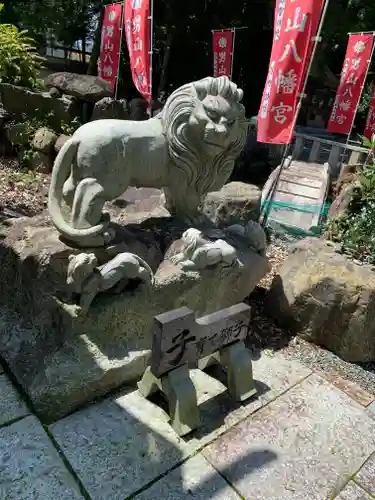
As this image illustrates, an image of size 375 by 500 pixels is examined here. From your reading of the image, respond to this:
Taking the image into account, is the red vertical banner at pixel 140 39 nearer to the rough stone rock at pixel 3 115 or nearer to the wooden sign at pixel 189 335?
the rough stone rock at pixel 3 115

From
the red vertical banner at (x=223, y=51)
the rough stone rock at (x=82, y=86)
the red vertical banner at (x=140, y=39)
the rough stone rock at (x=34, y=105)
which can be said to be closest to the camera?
the red vertical banner at (x=140, y=39)

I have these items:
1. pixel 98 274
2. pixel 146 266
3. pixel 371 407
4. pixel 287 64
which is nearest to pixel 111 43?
pixel 287 64

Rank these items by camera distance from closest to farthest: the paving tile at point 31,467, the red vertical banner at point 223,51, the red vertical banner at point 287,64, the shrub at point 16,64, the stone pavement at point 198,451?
the paving tile at point 31,467 → the stone pavement at point 198,451 → the red vertical banner at point 287,64 → the shrub at point 16,64 → the red vertical banner at point 223,51

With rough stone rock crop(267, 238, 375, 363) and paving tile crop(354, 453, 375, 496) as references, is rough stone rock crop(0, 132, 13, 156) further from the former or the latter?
paving tile crop(354, 453, 375, 496)

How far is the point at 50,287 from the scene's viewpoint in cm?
283

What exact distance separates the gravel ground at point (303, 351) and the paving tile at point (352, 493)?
3.44 ft

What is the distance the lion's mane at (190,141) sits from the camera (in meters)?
3.01

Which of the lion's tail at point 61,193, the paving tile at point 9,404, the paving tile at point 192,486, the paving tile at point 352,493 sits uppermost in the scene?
the lion's tail at point 61,193

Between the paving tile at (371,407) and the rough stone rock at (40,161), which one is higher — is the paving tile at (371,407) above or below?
below

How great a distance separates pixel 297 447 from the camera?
2670mm

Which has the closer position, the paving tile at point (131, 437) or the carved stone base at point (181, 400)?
the paving tile at point (131, 437)

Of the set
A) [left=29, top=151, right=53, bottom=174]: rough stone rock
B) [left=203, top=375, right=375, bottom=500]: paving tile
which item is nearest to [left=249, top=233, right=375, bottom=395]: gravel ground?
[left=203, top=375, right=375, bottom=500]: paving tile

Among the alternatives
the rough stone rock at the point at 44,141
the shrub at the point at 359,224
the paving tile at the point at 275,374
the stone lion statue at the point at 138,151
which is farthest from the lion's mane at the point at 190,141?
the rough stone rock at the point at 44,141

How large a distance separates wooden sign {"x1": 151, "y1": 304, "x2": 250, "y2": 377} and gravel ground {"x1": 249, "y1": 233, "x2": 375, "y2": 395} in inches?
36.0
